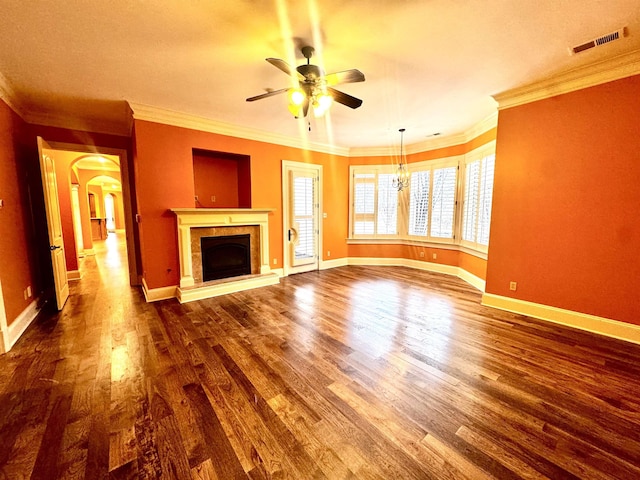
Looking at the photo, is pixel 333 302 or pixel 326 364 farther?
pixel 333 302

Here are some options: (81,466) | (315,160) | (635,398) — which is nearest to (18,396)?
(81,466)

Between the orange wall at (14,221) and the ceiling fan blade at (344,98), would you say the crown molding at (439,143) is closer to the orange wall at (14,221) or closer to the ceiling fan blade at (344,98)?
the ceiling fan blade at (344,98)

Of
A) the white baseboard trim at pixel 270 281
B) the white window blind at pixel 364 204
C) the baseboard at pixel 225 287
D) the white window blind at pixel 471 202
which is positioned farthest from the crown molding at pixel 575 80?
the baseboard at pixel 225 287

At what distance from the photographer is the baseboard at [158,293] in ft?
12.9

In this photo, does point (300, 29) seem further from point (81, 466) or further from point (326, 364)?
point (81, 466)

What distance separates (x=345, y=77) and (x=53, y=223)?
14.2 feet

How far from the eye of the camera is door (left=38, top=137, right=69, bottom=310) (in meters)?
3.43

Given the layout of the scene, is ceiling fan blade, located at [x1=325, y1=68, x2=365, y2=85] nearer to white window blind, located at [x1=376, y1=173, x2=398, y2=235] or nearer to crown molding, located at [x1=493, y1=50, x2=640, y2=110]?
crown molding, located at [x1=493, y1=50, x2=640, y2=110]

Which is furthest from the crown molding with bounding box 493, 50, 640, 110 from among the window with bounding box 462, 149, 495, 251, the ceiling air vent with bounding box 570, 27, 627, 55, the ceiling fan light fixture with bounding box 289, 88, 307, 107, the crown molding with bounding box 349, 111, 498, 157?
the ceiling fan light fixture with bounding box 289, 88, 307, 107

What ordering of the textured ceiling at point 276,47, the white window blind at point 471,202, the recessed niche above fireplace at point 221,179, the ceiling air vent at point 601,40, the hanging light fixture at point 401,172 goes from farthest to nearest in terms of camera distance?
the hanging light fixture at point 401,172 → the recessed niche above fireplace at point 221,179 → the white window blind at point 471,202 → the ceiling air vent at point 601,40 → the textured ceiling at point 276,47

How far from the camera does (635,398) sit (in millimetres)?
1911

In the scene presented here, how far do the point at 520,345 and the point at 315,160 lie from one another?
4797 mm

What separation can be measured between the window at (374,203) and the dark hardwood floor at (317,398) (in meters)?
3.26

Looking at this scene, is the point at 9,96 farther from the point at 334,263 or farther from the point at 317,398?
the point at 334,263
